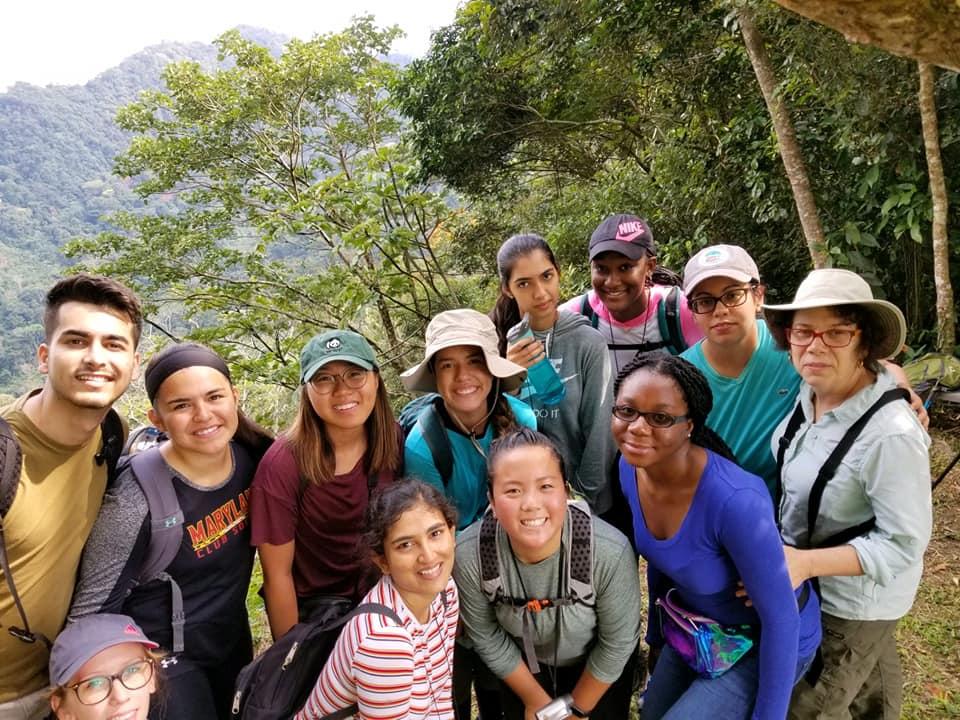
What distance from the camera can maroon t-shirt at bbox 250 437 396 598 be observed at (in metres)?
2.19

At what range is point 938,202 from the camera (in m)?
4.60

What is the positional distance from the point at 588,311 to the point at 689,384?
125 centimetres

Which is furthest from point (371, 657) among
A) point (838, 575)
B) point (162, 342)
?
point (162, 342)

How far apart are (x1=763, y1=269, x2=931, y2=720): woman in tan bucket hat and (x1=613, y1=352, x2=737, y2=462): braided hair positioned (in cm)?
34

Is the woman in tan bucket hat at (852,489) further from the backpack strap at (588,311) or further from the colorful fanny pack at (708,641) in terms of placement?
the backpack strap at (588,311)

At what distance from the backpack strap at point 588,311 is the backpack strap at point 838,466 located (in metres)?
1.33

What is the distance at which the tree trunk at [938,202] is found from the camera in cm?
425

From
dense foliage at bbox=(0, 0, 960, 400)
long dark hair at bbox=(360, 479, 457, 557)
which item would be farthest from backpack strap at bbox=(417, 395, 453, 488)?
dense foliage at bbox=(0, 0, 960, 400)

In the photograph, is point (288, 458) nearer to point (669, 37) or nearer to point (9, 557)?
point (9, 557)

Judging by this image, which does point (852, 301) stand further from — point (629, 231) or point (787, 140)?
point (787, 140)

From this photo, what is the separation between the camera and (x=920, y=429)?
1.82m

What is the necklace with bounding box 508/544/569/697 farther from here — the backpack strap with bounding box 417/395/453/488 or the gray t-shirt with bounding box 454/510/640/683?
the backpack strap with bounding box 417/395/453/488

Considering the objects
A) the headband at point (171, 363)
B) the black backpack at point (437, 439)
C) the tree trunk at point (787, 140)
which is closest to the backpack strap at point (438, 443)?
the black backpack at point (437, 439)

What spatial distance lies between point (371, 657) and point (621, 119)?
9.83 meters
